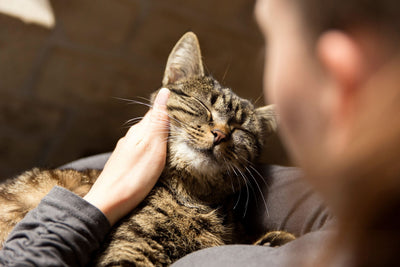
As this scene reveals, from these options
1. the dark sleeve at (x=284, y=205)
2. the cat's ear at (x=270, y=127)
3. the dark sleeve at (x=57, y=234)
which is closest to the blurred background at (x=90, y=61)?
the cat's ear at (x=270, y=127)

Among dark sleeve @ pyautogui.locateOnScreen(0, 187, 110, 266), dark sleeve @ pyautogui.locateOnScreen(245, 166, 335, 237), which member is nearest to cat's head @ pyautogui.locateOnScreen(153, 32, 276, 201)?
dark sleeve @ pyautogui.locateOnScreen(245, 166, 335, 237)

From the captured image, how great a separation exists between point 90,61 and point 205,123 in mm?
1014

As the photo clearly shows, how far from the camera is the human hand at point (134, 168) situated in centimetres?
96

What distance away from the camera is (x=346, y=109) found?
0.47m

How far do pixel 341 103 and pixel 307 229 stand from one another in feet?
2.46

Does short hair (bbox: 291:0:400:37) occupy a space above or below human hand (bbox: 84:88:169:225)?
above

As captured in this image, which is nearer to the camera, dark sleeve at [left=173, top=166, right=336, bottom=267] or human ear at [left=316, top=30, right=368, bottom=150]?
human ear at [left=316, top=30, right=368, bottom=150]

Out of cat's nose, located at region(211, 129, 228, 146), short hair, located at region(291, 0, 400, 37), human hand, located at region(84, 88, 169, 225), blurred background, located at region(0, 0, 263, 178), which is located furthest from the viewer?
blurred background, located at region(0, 0, 263, 178)

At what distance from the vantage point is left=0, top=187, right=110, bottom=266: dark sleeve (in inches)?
30.4

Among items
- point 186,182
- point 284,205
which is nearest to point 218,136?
point 186,182

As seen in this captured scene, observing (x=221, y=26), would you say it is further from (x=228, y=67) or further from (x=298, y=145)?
(x=298, y=145)

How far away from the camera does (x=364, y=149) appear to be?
43cm

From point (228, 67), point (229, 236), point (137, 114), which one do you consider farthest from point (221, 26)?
point (229, 236)

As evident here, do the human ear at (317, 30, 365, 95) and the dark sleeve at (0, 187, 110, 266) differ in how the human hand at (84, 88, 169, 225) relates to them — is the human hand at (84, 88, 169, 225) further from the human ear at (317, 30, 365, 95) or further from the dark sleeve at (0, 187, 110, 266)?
the human ear at (317, 30, 365, 95)
